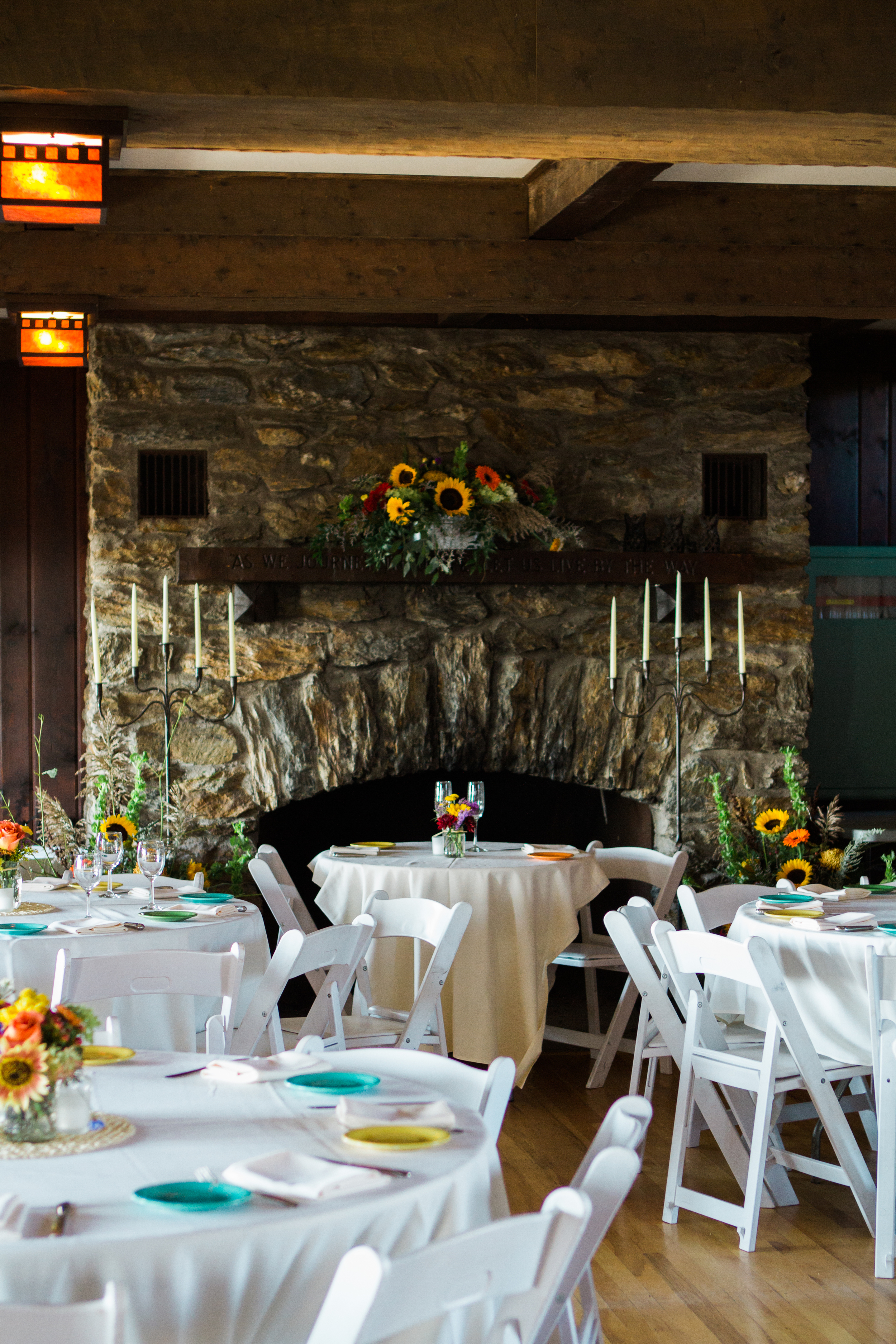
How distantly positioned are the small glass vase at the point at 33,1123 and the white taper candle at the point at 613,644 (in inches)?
142

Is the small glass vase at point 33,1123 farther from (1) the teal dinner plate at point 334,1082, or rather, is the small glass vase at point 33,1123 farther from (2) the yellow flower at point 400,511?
(2) the yellow flower at point 400,511

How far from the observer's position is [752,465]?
19.4 feet

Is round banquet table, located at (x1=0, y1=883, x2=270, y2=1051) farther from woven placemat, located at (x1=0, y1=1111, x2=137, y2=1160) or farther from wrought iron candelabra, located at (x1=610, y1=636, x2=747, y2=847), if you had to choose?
wrought iron candelabra, located at (x1=610, y1=636, x2=747, y2=847)

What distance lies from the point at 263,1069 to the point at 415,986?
2.35 m

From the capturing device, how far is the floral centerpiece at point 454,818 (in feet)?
15.3

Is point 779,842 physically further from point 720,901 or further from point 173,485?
point 173,485

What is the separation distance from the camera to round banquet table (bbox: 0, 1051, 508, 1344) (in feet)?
4.53

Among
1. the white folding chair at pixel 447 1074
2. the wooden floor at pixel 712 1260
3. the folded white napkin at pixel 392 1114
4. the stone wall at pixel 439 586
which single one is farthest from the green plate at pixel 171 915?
the stone wall at pixel 439 586

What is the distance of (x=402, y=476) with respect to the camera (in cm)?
541

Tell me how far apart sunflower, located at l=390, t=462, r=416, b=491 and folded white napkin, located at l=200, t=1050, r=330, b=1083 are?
3.52 meters

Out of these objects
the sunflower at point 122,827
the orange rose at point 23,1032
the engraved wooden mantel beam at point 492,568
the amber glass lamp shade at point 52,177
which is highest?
the amber glass lamp shade at point 52,177

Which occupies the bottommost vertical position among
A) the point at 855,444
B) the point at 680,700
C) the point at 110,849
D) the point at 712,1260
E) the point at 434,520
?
the point at 712,1260

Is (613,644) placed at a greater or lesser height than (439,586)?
lesser

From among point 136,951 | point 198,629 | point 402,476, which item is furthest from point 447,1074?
point 402,476
